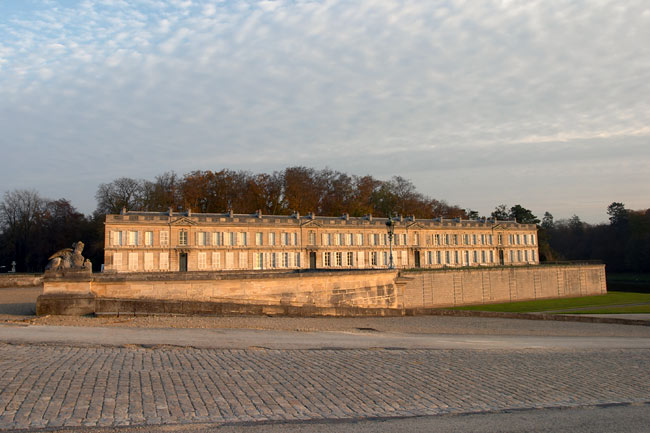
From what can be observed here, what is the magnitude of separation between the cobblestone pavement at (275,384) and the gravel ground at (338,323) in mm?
4954

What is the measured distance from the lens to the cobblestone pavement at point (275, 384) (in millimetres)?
6398

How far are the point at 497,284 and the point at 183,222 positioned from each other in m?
33.5

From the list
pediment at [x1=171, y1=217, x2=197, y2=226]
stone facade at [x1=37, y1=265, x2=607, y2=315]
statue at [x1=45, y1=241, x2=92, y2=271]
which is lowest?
stone facade at [x1=37, y1=265, x2=607, y2=315]

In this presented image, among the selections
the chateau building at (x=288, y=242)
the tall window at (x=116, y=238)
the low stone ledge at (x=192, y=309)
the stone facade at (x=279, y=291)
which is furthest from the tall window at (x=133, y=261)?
the low stone ledge at (x=192, y=309)

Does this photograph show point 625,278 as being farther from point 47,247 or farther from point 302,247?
point 47,247

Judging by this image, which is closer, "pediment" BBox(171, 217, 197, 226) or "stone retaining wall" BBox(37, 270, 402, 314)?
"stone retaining wall" BBox(37, 270, 402, 314)

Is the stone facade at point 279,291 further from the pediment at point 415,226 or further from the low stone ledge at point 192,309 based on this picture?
the pediment at point 415,226

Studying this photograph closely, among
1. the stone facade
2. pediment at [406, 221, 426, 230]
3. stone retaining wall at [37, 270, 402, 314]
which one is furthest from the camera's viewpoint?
pediment at [406, 221, 426, 230]

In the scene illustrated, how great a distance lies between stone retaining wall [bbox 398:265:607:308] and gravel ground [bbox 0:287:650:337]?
14.3m

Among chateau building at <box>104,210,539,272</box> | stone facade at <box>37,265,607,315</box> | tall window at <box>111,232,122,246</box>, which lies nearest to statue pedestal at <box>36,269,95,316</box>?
stone facade at <box>37,265,607,315</box>

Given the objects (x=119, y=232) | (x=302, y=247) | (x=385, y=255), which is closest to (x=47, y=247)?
(x=119, y=232)

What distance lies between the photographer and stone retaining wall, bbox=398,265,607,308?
4912 centimetres

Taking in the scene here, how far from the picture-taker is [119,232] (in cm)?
4856

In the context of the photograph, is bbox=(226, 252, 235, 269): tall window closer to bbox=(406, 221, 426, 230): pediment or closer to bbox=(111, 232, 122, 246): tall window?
bbox=(111, 232, 122, 246): tall window
